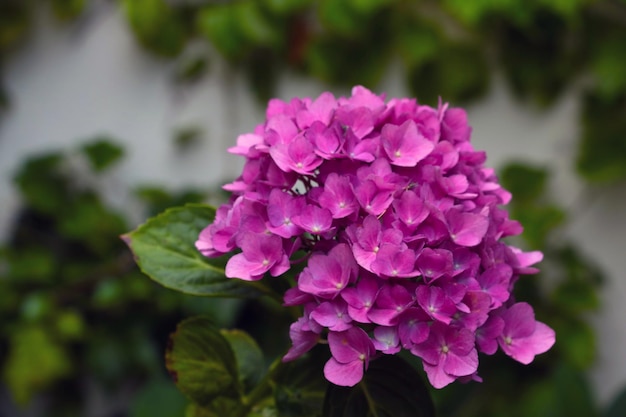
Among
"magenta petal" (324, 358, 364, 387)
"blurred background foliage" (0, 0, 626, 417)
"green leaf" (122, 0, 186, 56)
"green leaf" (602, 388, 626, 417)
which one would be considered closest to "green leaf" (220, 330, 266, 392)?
"magenta petal" (324, 358, 364, 387)

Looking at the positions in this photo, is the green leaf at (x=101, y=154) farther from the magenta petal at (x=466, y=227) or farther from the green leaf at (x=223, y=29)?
the magenta petal at (x=466, y=227)

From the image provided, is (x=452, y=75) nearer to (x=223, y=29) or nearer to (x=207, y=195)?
(x=223, y=29)

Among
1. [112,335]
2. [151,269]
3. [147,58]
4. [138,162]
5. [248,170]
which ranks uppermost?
[248,170]


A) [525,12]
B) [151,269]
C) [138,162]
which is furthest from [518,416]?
[151,269]

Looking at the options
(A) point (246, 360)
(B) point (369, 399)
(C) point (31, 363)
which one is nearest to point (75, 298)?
(C) point (31, 363)

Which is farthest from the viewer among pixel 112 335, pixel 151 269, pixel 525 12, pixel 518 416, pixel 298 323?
pixel 112 335

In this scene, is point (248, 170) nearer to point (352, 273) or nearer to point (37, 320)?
point (352, 273)

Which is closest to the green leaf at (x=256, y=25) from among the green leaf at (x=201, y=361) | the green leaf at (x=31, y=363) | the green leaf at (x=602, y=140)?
the green leaf at (x=602, y=140)
